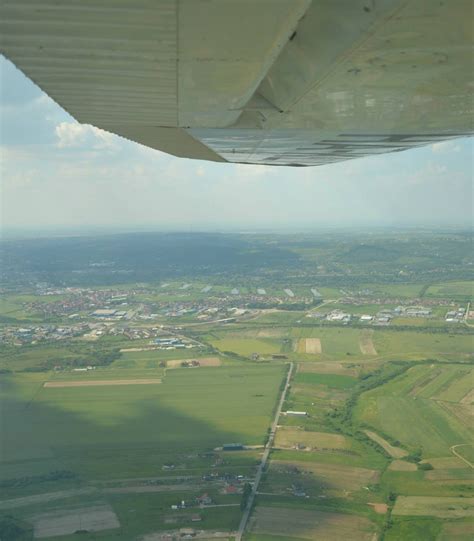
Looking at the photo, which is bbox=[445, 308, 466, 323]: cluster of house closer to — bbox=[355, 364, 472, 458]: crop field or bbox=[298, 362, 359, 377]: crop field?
bbox=[355, 364, 472, 458]: crop field

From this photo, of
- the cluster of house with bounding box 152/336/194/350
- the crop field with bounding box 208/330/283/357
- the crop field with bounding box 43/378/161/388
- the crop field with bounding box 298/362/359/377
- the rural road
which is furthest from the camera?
the cluster of house with bounding box 152/336/194/350

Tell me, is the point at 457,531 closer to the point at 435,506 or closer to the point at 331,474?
the point at 435,506

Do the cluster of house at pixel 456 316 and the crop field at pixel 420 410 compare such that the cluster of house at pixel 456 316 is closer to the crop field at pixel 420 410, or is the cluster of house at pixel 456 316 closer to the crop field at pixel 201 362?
the crop field at pixel 420 410

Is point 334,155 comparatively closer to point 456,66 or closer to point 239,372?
point 456,66

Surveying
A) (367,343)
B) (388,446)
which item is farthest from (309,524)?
(367,343)

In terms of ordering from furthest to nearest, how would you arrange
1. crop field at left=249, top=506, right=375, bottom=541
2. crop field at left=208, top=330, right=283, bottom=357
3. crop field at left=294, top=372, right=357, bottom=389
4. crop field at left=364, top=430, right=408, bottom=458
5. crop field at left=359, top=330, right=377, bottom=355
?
crop field at left=208, top=330, right=283, bottom=357
crop field at left=359, top=330, right=377, bottom=355
crop field at left=294, top=372, right=357, bottom=389
crop field at left=364, top=430, right=408, bottom=458
crop field at left=249, top=506, right=375, bottom=541

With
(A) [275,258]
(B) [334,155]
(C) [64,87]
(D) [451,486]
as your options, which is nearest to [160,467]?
(D) [451,486]

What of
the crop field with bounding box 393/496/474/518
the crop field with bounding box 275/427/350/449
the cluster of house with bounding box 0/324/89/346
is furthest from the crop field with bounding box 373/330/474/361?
the cluster of house with bounding box 0/324/89/346
